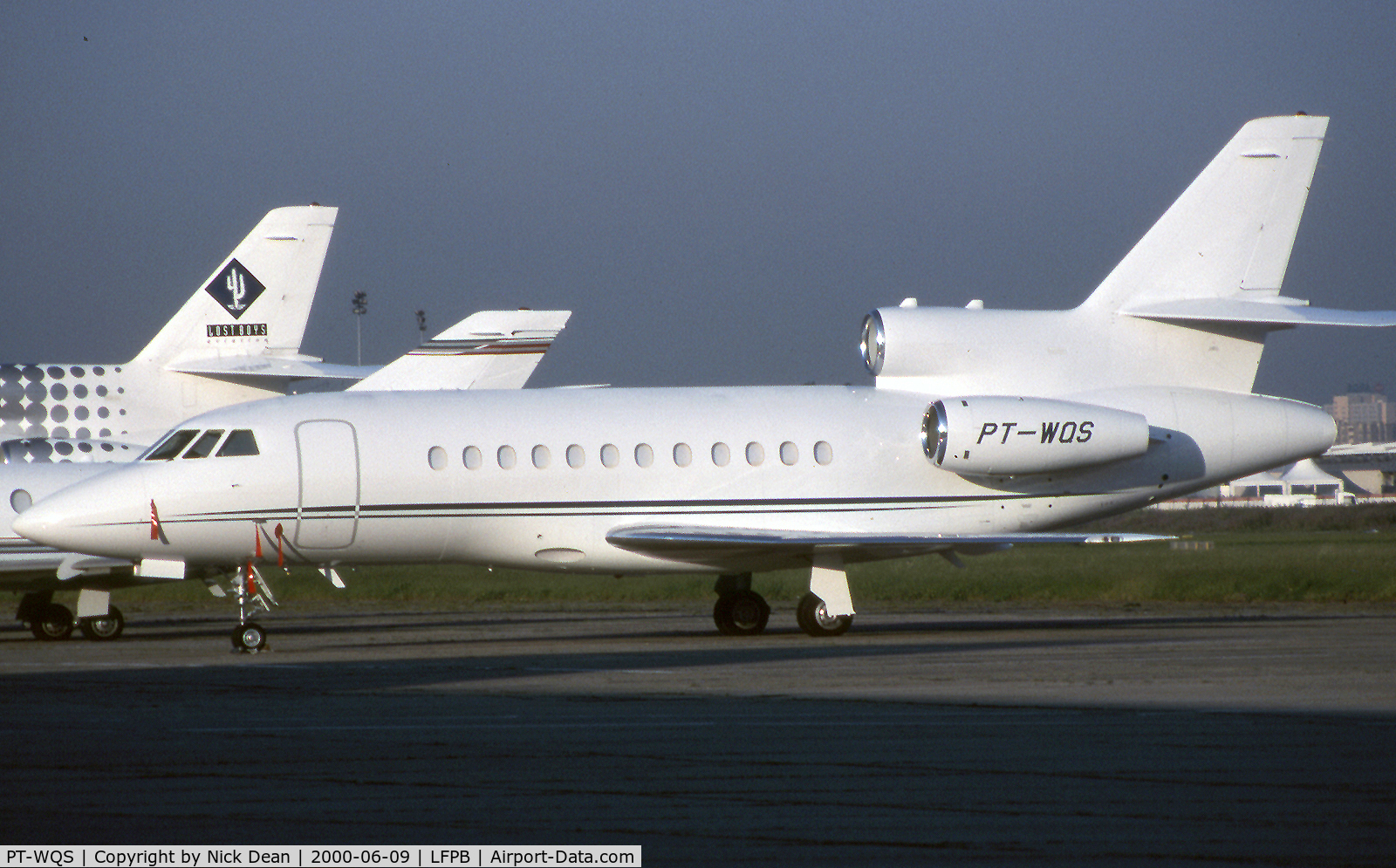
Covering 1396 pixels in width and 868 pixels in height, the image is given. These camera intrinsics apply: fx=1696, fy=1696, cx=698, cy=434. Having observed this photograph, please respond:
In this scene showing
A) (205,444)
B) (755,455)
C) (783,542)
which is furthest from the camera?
(755,455)

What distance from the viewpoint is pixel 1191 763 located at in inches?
366

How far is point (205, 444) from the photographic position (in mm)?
20562

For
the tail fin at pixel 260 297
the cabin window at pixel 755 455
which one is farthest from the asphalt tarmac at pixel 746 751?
the tail fin at pixel 260 297

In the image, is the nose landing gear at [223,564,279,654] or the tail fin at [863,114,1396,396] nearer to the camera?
the nose landing gear at [223,564,279,654]

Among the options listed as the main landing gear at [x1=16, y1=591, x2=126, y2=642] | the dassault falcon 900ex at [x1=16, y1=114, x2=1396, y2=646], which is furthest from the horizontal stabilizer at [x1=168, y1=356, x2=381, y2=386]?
the dassault falcon 900ex at [x1=16, y1=114, x2=1396, y2=646]

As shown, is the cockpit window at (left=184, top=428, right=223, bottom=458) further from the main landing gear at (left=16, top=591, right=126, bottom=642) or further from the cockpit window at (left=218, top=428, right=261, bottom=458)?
the main landing gear at (left=16, top=591, right=126, bottom=642)

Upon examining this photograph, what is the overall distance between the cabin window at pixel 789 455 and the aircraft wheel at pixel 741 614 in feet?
6.30

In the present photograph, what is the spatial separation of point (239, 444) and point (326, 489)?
120cm

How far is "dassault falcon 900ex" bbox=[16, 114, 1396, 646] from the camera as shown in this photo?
20625 millimetres

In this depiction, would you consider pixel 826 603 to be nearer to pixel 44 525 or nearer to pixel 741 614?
pixel 741 614

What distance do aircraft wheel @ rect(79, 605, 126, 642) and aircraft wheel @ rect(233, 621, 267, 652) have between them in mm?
5152

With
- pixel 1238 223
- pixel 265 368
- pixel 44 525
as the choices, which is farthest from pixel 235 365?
pixel 1238 223

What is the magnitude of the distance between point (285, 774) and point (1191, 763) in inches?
194
